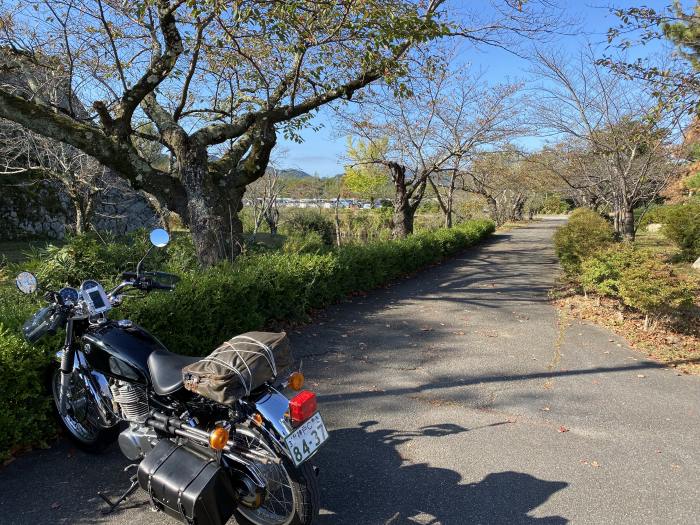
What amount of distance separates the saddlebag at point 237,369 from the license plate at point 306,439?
0.94 feet

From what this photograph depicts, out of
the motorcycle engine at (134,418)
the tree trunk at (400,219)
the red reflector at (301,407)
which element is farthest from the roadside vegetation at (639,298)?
the tree trunk at (400,219)

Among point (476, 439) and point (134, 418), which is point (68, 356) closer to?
point (134, 418)

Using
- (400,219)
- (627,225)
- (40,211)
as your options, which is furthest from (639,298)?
(40,211)

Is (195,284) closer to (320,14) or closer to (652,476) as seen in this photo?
(320,14)

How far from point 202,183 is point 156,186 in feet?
2.27

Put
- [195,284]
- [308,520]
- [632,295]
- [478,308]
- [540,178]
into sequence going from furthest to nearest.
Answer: [540,178] < [478,308] < [632,295] < [195,284] < [308,520]

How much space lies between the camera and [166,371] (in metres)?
2.47

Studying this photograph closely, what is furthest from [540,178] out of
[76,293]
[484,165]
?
[76,293]

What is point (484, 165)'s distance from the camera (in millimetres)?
21516

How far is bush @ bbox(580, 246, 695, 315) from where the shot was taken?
6.17m

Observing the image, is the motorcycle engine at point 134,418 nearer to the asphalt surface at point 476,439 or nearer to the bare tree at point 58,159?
the asphalt surface at point 476,439

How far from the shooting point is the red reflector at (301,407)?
7.23 feet

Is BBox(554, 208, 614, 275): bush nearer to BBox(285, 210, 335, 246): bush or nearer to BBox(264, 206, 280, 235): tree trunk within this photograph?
BBox(285, 210, 335, 246): bush

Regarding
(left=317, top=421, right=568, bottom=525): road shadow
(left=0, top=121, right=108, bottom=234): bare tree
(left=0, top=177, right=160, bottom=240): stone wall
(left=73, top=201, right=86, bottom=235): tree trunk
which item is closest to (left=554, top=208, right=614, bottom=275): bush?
(left=317, top=421, right=568, bottom=525): road shadow
